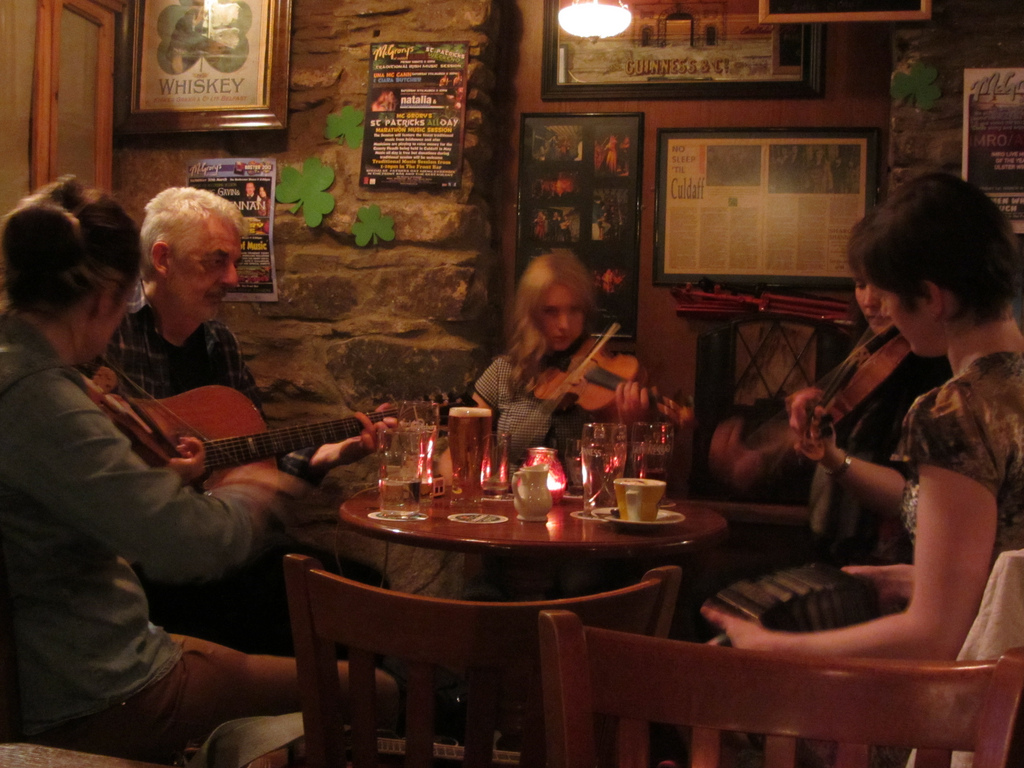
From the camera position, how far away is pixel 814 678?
73cm

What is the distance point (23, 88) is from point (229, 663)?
2.07 m

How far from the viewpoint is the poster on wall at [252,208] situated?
3.07m

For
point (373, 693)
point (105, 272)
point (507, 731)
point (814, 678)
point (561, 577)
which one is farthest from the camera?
point (561, 577)

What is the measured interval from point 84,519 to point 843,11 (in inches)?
98.7

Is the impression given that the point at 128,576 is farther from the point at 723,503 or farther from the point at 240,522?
the point at 723,503

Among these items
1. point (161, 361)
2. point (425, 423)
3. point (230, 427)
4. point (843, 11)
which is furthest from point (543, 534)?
point (843, 11)

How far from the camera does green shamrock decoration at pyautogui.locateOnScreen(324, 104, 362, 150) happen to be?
3039mm

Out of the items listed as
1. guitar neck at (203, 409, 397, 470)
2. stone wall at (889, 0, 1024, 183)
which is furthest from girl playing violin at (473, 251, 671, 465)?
stone wall at (889, 0, 1024, 183)

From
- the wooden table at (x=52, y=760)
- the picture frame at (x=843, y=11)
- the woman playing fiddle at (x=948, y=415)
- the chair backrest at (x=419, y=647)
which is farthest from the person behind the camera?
the picture frame at (x=843, y=11)

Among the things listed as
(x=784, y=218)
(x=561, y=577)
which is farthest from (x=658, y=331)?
(x=561, y=577)

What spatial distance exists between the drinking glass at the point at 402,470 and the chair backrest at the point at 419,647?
3.44 ft

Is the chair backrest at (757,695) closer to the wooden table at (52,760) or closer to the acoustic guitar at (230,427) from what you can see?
the wooden table at (52,760)

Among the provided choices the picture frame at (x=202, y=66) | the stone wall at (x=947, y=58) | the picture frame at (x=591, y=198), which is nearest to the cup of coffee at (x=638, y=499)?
the picture frame at (x=591, y=198)

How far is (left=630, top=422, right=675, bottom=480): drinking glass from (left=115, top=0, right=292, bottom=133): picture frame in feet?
5.47
